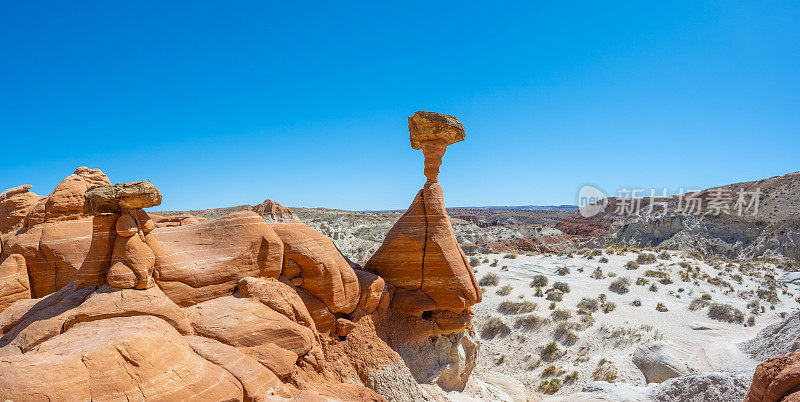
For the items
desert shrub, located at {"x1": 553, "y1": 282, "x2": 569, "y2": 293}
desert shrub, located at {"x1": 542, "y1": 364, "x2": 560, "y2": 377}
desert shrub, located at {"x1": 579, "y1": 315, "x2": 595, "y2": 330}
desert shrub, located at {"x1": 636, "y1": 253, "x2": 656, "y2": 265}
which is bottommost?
desert shrub, located at {"x1": 542, "y1": 364, "x2": 560, "y2": 377}

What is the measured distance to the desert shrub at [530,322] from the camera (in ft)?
68.1

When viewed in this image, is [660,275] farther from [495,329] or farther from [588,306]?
[495,329]

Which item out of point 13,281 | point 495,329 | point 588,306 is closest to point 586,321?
point 588,306

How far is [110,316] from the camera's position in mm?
7152

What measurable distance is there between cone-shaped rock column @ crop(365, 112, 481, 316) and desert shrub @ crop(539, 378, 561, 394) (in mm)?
6544

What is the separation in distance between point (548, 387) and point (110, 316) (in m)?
15.0

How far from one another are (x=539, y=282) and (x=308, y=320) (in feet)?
67.7

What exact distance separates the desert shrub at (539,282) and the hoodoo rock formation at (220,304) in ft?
46.0

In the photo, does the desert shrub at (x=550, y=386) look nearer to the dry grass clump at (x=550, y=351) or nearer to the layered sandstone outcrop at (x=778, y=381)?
the dry grass clump at (x=550, y=351)

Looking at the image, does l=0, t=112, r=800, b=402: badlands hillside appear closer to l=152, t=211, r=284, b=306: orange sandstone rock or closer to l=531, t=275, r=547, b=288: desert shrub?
l=152, t=211, r=284, b=306: orange sandstone rock

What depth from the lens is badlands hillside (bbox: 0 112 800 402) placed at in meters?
6.41

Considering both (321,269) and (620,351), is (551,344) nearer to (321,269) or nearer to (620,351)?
(620,351)

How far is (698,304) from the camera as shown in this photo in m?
22.2

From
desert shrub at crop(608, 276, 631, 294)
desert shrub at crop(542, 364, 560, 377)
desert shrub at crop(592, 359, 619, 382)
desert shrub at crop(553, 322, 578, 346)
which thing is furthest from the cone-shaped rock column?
desert shrub at crop(608, 276, 631, 294)
